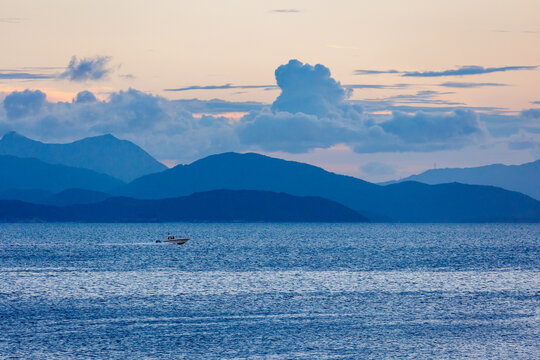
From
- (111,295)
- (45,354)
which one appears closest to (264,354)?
(45,354)

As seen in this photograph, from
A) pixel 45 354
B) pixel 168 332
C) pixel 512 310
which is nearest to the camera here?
pixel 45 354

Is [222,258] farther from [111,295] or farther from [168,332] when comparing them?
[168,332]

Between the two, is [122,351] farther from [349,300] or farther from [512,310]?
[512,310]

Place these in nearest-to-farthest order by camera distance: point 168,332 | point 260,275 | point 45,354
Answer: point 45,354 < point 168,332 < point 260,275

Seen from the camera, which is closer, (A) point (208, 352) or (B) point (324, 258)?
(A) point (208, 352)

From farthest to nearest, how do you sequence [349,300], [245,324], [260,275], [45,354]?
[260,275], [349,300], [245,324], [45,354]

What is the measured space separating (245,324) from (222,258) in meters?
93.5

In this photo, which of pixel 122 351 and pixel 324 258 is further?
pixel 324 258

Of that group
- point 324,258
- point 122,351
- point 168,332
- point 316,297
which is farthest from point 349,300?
point 324,258

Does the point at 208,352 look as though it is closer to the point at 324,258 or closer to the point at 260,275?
the point at 260,275

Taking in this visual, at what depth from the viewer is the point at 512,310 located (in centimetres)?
8175

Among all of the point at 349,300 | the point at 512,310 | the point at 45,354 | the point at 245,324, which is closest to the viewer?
the point at 45,354

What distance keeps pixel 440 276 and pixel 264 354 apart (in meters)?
69.6

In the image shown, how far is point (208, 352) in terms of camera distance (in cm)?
5959
